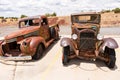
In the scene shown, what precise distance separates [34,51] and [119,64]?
143 inches

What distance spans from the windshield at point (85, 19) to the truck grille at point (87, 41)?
4.36ft

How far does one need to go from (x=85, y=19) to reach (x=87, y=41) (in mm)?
1754

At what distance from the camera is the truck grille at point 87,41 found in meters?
7.55

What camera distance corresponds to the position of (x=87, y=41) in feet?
24.8

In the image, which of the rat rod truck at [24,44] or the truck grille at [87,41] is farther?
the rat rod truck at [24,44]

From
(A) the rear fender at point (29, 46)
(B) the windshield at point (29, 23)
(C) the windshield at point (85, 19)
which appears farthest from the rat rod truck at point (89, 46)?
(B) the windshield at point (29, 23)

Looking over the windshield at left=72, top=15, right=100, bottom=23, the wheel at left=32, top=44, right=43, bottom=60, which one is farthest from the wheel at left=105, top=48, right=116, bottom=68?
the wheel at left=32, top=44, right=43, bottom=60

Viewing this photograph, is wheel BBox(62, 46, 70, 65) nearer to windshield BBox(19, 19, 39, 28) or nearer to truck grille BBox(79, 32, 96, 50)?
truck grille BBox(79, 32, 96, 50)

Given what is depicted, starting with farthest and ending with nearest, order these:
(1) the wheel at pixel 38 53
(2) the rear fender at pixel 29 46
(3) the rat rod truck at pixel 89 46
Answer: (1) the wheel at pixel 38 53 < (2) the rear fender at pixel 29 46 < (3) the rat rod truck at pixel 89 46

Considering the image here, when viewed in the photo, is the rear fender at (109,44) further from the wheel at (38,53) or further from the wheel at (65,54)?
the wheel at (38,53)

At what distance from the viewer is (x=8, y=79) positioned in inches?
255

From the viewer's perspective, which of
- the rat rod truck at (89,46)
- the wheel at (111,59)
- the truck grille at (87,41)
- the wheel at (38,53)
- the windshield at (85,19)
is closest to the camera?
the wheel at (111,59)

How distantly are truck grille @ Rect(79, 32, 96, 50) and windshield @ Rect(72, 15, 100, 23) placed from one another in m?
1.33

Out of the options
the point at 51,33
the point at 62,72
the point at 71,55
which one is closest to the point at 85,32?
→ the point at 71,55
